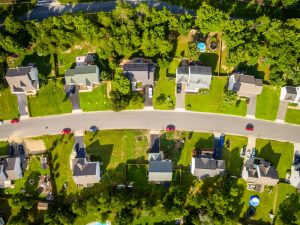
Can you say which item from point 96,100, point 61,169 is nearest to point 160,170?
point 96,100

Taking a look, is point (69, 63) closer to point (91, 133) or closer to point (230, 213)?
point (91, 133)

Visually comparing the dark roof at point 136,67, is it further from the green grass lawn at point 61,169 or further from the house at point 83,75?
the green grass lawn at point 61,169

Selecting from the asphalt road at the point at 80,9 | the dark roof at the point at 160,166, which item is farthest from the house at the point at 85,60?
the dark roof at the point at 160,166

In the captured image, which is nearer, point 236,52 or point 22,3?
point 236,52

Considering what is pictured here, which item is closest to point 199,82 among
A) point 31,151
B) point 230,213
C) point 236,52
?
point 236,52

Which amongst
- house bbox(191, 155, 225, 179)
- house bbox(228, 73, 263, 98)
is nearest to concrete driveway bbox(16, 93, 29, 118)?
house bbox(191, 155, 225, 179)

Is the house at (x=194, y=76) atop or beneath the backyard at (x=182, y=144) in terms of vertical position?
atop
